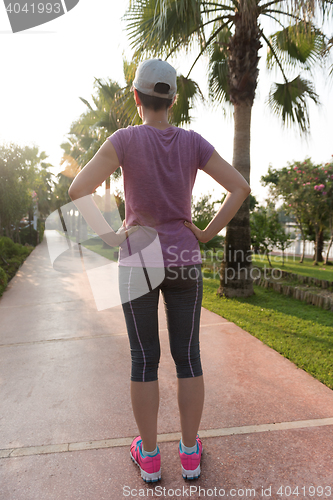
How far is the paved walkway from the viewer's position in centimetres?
154

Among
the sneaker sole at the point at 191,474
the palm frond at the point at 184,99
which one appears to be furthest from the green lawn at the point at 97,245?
the palm frond at the point at 184,99

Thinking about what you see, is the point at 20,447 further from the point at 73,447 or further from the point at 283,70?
the point at 283,70

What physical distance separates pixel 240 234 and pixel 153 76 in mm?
4355

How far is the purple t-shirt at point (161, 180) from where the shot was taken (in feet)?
4.62

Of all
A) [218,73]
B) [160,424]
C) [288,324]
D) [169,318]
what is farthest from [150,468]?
[218,73]

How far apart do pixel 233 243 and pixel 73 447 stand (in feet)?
14.1

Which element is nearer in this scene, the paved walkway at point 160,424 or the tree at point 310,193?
the paved walkway at point 160,424

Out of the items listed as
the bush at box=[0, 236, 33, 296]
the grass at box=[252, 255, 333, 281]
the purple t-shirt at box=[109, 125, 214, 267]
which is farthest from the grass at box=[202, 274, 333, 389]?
the bush at box=[0, 236, 33, 296]

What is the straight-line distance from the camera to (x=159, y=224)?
4.75ft

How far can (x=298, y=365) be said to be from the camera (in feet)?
9.36

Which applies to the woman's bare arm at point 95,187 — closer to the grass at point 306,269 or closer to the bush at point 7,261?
the bush at point 7,261

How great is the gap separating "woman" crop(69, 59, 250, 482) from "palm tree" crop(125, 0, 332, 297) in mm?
3448

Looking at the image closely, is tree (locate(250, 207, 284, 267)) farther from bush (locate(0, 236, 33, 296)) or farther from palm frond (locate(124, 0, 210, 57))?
bush (locate(0, 236, 33, 296))

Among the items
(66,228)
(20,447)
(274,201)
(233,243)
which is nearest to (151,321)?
(20,447)
